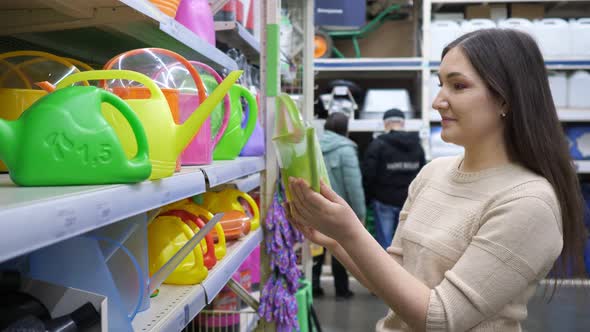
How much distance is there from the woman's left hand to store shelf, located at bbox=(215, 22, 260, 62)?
127cm

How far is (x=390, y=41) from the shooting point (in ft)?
20.6

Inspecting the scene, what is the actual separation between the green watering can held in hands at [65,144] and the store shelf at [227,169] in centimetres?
45

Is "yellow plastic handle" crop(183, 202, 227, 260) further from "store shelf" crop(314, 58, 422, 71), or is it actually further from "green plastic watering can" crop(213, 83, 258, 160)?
"store shelf" crop(314, 58, 422, 71)

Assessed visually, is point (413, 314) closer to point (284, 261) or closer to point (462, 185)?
point (462, 185)

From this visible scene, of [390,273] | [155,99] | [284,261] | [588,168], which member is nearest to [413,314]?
[390,273]

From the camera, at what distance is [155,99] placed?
42.3 inches

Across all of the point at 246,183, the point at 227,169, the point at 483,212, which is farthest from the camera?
the point at 246,183

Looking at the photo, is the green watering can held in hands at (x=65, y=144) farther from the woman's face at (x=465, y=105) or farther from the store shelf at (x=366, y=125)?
the store shelf at (x=366, y=125)

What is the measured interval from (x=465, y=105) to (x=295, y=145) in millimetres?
499

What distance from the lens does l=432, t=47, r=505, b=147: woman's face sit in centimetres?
132

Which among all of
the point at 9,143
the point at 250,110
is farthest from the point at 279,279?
the point at 9,143

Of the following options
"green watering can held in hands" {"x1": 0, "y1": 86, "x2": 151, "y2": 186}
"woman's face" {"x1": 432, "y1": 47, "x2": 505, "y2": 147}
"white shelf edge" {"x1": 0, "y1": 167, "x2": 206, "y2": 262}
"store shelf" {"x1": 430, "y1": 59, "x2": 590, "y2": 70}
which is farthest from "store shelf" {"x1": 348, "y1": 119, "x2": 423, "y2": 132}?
"green watering can held in hands" {"x1": 0, "y1": 86, "x2": 151, "y2": 186}

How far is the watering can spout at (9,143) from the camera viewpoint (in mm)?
814

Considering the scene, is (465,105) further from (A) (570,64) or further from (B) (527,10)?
(B) (527,10)
